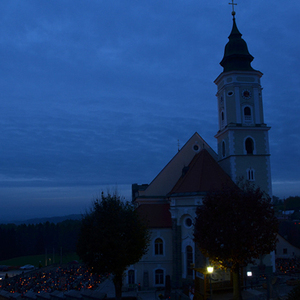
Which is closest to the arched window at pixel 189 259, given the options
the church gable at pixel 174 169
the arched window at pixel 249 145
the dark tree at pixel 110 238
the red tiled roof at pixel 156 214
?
the red tiled roof at pixel 156 214

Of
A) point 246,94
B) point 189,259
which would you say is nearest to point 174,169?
point 189,259

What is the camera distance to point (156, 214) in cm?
3322

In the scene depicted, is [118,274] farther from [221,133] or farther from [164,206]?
[221,133]

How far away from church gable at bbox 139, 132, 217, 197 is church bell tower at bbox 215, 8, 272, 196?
12.3ft

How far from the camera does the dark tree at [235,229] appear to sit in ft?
64.4

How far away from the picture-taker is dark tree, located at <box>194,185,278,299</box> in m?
19.6

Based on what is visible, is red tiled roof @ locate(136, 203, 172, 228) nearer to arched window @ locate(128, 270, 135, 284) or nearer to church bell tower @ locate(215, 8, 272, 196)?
arched window @ locate(128, 270, 135, 284)

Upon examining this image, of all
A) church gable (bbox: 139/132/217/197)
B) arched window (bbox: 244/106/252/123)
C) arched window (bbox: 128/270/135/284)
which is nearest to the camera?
arched window (bbox: 128/270/135/284)

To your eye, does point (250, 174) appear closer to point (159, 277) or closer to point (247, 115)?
point (247, 115)

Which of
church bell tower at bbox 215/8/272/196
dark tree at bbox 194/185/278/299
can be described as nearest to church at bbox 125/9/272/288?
church bell tower at bbox 215/8/272/196

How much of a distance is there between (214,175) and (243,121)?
280 inches

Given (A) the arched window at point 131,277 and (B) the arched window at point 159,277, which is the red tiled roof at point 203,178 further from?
(A) the arched window at point 131,277

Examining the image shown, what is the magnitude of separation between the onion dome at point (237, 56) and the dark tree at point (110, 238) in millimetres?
21426

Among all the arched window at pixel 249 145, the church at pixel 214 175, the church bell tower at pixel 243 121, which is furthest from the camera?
the arched window at pixel 249 145
